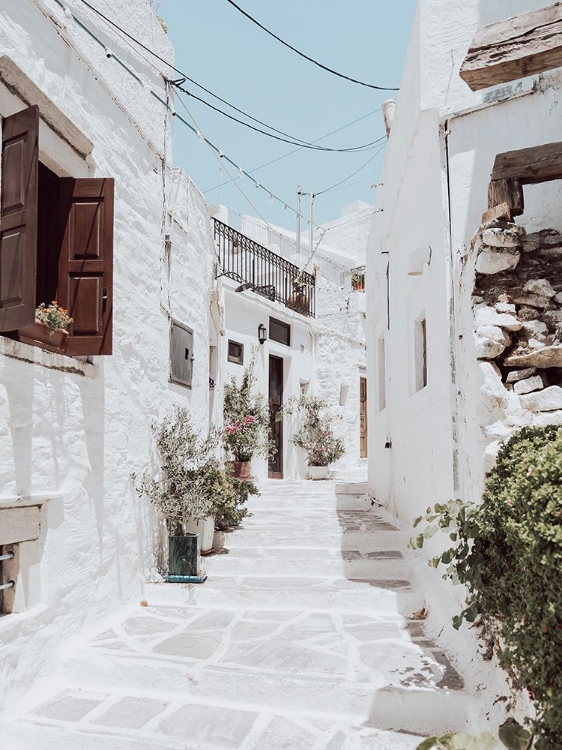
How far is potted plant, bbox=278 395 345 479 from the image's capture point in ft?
44.6

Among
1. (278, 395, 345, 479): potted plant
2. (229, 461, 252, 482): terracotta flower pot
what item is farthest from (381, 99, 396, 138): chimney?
(278, 395, 345, 479): potted plant

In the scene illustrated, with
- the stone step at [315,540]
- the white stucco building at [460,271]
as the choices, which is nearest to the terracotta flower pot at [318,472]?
the white stucco building at [460,271]

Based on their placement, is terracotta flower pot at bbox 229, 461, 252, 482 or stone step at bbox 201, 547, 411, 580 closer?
stone step at bbox 201, 547, 411, 580

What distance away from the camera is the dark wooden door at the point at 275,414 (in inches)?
535

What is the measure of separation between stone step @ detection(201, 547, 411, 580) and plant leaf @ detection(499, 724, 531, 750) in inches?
138

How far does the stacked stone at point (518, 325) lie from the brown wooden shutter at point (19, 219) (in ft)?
8.58

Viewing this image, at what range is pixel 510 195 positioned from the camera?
3.84m

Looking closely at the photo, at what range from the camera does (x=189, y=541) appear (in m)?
5.52

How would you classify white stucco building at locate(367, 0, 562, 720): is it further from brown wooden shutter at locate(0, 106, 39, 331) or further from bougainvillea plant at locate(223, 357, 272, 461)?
bougainvillea plant at locate(223, 357, 272, 461)

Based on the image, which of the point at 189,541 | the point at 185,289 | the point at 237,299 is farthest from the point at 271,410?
the point at 189,541

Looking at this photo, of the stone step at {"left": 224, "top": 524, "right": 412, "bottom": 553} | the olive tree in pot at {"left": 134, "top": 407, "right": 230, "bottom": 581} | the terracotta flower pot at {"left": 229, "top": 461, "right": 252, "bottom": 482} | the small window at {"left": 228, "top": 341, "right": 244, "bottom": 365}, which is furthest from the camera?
the small window at {"left": 228, "top": 341, "right": 244, "bottom": 365}

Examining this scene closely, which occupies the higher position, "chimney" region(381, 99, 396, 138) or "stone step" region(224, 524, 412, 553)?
"chimney" region(381, 99, 396, 138)

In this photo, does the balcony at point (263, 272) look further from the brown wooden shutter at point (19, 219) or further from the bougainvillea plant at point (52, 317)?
the brown wooden shutter at point (19, 219)

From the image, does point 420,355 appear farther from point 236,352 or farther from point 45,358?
point 236,352
